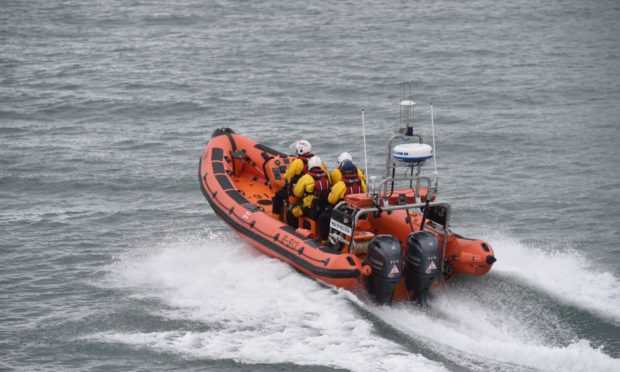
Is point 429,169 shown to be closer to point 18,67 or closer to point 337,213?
point 337,213

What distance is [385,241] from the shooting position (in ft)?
32.0

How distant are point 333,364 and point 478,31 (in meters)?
20.1

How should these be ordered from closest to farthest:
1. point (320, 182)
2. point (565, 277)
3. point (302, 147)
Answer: point (565, 277)
point (320, 182)
point (302, 147)

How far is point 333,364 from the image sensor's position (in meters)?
9.02

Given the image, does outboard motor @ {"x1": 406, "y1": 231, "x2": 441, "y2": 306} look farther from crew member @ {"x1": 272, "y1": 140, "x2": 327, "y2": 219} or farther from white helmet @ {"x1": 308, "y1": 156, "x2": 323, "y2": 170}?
crew member @ {"x1": 272, "y1": 140, "x2": 327, "y2": 219}

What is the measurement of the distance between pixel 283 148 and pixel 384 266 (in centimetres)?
791

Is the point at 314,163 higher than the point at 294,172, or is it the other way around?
the point at 314,163

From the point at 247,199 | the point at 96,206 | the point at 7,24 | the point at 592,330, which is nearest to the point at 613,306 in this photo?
the point at 592,330

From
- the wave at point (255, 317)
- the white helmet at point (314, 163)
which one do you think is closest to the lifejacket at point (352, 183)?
the white helmet at point (314, 163)

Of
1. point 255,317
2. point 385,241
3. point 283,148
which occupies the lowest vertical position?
point 255,317

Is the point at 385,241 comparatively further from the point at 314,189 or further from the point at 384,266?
the point at 314,189

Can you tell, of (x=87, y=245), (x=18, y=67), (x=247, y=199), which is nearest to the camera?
(x=247, y=199)

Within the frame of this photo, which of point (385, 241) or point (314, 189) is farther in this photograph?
point (314, 189)

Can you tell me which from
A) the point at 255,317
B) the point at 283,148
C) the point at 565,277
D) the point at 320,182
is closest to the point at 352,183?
the point at 320,182
